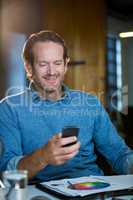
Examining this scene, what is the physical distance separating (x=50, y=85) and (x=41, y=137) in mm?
289

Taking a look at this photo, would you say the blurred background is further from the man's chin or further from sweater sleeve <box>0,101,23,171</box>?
sweater sleeve <box>0,101,23,171</box>

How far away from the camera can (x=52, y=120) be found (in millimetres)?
1646

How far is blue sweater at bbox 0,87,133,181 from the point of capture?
1.58 m

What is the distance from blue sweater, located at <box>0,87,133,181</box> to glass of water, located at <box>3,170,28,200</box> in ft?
1.56

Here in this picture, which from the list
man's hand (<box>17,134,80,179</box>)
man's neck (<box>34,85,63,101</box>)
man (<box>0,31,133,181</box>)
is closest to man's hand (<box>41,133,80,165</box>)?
man's hand (<box>17,134,80,179</box>)

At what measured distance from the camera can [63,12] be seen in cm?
226

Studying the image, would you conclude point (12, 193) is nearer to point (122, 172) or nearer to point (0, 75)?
point (122, 172)

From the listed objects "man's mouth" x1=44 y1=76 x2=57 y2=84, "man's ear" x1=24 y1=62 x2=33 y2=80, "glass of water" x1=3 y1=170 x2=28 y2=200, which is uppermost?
"man's ear" x1=24 y1=62 x2=33 y2=80

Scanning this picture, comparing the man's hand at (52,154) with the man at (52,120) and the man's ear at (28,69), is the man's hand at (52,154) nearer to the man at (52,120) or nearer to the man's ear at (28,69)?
the man at (52,120)

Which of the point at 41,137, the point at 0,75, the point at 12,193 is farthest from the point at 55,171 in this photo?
the point at 0,75

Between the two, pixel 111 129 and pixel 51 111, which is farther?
pixel 111 129

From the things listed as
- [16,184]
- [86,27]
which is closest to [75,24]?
[86,27]

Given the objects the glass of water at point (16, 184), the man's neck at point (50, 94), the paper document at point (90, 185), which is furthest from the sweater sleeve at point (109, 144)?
the glass of water at point (16, 184)

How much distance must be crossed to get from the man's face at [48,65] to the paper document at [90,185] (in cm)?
62
